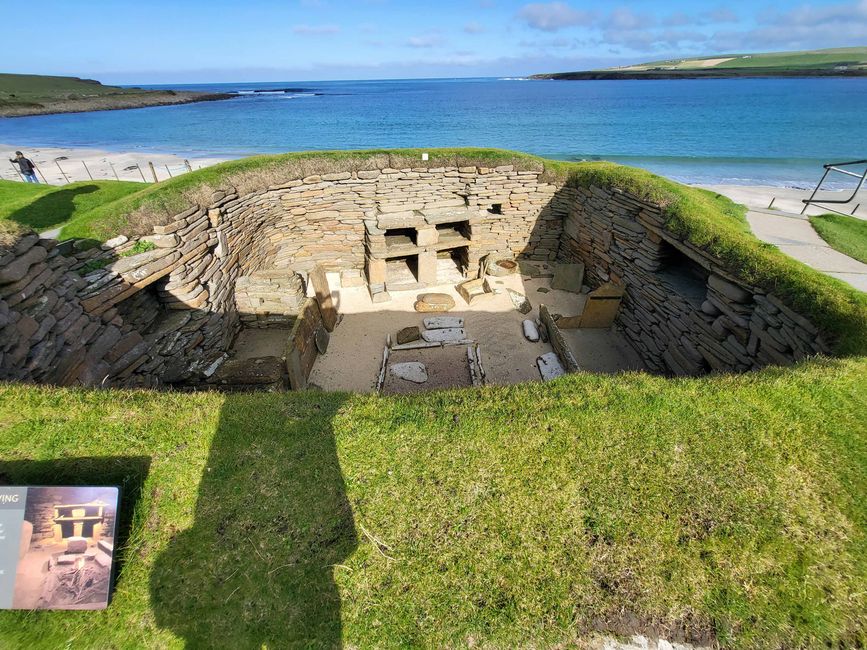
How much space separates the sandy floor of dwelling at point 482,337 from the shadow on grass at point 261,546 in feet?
15.7

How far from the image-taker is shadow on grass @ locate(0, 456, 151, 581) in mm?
3092

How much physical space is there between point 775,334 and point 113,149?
157 feet

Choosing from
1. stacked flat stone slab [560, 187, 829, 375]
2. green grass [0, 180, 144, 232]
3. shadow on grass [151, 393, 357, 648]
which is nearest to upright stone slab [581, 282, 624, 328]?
stacked flat stone slab [560, 187, 829, 375]

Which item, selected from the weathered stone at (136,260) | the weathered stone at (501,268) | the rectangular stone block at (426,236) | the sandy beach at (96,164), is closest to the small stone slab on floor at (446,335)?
the rectangular stone block at (426,236)

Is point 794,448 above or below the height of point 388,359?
above

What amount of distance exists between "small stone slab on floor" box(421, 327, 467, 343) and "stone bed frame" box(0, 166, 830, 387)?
291 cm

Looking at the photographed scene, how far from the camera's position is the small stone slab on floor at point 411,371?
850 centimetres

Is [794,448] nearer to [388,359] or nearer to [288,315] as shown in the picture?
[388,359]

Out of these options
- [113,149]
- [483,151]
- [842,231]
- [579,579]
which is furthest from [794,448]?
[113,149]

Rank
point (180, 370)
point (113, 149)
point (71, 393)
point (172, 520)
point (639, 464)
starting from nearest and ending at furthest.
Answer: point (172, 520) → point (639, 464) → point (71, 393) → point (180, 370) → point (113, 149)

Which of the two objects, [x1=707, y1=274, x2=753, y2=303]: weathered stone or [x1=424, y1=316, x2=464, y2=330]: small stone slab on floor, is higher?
[x1=707, y1=274, x2=753, y2=303]: weathered stone

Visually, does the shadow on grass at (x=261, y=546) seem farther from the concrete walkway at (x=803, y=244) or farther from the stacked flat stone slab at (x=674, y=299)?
the concrete walkway at (x=803, y=244)

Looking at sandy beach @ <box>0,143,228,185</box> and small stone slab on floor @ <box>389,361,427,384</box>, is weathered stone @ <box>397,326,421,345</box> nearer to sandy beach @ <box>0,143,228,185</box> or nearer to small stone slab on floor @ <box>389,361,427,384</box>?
small stone slab on floor @ <box>389,361,427,384</box>

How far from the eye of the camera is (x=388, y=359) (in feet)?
30.0
